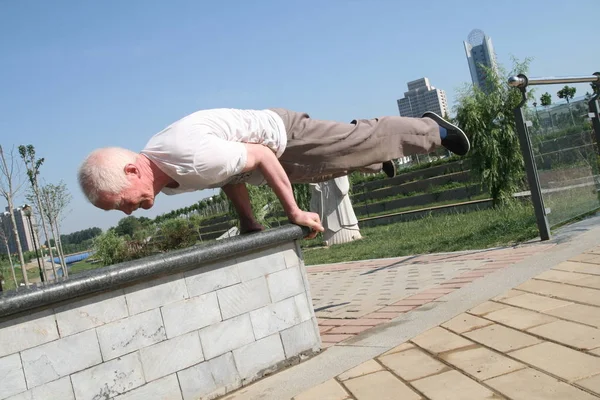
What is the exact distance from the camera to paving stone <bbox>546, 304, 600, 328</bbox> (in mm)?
2469

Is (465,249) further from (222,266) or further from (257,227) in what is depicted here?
(222,266)

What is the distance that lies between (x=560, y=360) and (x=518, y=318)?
635 mm

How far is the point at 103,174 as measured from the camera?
234 centimetres

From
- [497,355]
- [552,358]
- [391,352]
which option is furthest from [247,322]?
[552,358]

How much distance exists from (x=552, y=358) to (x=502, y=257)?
10.5 feet

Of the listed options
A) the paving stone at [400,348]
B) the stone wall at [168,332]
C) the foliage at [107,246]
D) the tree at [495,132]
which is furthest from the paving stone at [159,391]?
the foliage at [107,246]

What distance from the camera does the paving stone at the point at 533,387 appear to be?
1.76 metres

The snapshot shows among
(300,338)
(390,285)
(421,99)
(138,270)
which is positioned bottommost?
(390,285)

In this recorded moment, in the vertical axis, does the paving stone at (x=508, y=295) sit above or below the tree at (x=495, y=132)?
below

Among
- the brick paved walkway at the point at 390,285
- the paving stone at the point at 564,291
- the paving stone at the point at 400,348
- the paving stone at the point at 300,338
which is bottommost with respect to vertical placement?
the brick paved walkway at the point at 390,285

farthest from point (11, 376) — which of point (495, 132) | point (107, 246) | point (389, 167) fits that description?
point (107, 246)

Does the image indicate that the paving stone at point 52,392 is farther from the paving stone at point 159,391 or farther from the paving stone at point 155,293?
the paving stone at point 155,293

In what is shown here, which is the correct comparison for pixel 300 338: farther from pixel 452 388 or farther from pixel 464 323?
pixel 452 388

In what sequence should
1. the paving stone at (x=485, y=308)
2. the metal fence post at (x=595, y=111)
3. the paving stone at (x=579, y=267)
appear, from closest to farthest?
the paving stone at (x=485, y=308)
the paving stone at (x=579, y=267)
the metal fence post at (x=595, y=111)
